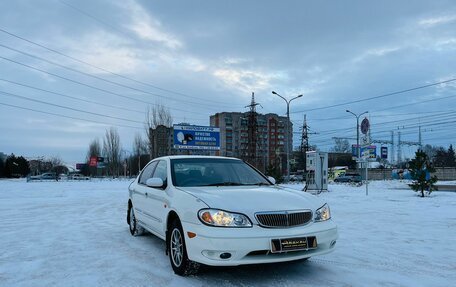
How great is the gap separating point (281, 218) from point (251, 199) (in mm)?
453

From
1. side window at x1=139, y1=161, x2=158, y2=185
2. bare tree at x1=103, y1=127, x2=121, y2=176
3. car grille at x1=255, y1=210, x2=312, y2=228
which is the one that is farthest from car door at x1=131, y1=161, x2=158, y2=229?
bare tree at x1=103, y1=127, x2=121, y2=176

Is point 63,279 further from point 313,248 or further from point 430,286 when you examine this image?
point 430,286

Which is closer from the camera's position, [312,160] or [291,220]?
Answer: [291,220]

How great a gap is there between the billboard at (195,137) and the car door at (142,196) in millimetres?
25475

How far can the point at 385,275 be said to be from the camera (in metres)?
5.07

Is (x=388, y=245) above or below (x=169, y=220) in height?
below

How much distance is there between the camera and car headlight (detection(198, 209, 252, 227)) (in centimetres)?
454

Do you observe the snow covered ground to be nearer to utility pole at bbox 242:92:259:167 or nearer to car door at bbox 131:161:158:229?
car door at bbox 131:161:158:229

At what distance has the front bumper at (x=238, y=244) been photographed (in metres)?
4.40

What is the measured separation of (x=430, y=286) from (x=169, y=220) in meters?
3.38

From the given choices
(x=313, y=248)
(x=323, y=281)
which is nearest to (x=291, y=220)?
(x=313, y=248)

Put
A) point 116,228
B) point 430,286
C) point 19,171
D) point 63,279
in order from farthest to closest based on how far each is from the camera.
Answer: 1. point 19,171
2. point 116,228
3. point 63,279
4. point 430,286

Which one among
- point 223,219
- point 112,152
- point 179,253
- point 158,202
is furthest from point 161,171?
point 112,152

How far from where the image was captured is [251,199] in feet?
16.0
